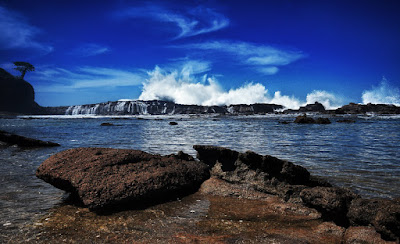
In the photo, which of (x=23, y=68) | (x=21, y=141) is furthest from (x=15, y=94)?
(x=21, y=141)

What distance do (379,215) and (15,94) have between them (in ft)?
407

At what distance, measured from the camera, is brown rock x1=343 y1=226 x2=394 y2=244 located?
2775 millimetres

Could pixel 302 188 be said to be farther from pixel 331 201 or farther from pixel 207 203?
pixel 207 203

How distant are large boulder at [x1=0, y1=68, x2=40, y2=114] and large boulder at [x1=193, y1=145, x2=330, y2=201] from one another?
11667 cm

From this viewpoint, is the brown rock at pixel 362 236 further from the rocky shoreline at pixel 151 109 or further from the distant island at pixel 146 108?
the rocky shoreline at pixel 151 109

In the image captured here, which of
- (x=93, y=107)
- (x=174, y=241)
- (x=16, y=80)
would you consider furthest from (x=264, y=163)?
(x=93, y=107)

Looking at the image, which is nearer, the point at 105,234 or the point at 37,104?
the point at 105,234

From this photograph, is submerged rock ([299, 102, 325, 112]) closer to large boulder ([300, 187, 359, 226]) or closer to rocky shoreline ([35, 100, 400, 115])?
rocky shoreline ([35, 100, 400, 115])

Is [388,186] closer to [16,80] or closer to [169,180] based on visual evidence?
[169,180]

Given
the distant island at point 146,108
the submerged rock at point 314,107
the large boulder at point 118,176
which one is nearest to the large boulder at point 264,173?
the large boulder at point 118,176

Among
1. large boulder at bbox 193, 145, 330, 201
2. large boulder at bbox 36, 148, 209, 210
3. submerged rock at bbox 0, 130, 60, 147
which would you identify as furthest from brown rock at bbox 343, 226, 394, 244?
submerged rock at bbox 0, 130, 60, 147

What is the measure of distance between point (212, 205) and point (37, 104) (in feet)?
448

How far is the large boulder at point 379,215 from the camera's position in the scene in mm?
2748

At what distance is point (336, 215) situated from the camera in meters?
3.49
